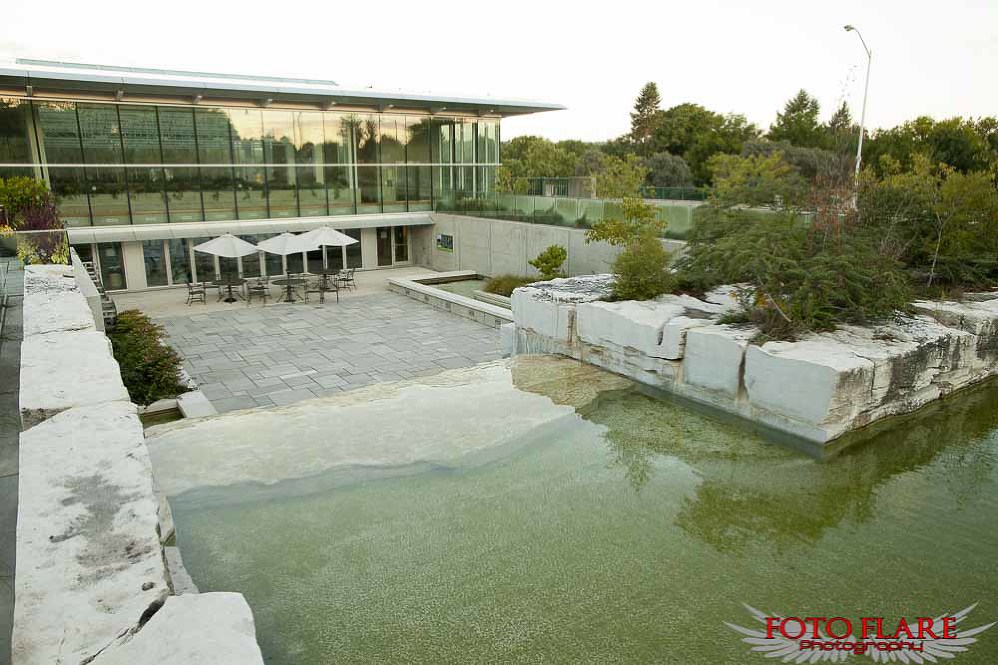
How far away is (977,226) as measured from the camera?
9.77 metres

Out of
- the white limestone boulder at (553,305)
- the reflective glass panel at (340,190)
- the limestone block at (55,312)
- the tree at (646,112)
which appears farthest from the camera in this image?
the tree at (646,112)

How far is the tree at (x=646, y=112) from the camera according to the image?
231ft

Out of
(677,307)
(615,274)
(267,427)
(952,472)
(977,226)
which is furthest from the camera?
(977,226)

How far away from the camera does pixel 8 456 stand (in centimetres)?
473

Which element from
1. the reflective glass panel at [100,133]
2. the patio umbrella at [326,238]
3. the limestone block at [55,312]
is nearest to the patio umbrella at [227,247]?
the patio umbrella at [326,238]

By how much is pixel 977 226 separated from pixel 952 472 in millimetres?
5814

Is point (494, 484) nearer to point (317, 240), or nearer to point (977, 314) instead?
point (977, 314)

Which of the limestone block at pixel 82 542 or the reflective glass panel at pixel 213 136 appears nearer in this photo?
the limestone block at pixel 82 542

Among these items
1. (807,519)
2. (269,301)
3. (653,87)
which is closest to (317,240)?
(269,301)

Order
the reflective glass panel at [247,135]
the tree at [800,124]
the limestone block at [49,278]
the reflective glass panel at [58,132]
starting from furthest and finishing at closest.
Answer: the tree at [800,124], the reflective glass panel at [247,135], the reflective glass panel at [58,132], the limestone block at [49,278]

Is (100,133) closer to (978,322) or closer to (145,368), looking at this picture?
(145,368)

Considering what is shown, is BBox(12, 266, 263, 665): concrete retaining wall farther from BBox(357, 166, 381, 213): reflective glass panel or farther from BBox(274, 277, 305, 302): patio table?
BBox(357, 166, 381, 213): reflective glass panel

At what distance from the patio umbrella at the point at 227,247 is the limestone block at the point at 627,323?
14.4 meters

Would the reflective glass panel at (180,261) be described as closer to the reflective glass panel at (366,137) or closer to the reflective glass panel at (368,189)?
the reflective glass panel at (368,189)
